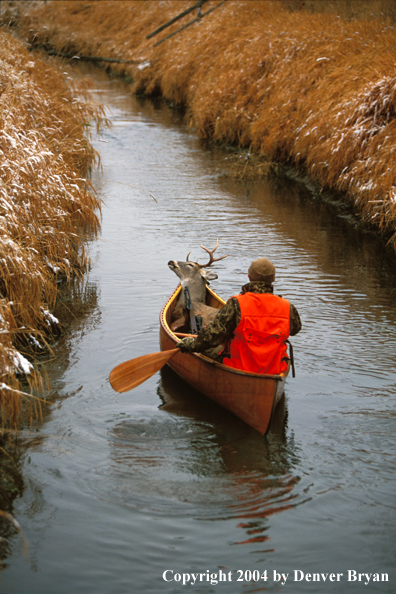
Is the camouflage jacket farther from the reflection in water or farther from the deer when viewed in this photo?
the deer

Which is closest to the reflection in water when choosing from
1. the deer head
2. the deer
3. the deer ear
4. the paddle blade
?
the paddle blade

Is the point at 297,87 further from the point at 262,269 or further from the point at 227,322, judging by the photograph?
the point at 227,322

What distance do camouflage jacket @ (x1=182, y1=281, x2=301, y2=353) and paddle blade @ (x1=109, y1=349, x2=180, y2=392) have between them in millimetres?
478

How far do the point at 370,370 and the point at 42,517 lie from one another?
11.9ft

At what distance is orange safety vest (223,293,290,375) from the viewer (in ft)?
17.5

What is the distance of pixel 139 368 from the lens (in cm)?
597

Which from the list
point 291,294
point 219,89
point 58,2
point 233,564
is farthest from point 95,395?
point 58,2

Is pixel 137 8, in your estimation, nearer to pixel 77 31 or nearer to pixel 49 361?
pixel 77 31

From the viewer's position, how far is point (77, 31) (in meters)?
35.6

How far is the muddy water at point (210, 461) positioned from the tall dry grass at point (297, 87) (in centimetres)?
267

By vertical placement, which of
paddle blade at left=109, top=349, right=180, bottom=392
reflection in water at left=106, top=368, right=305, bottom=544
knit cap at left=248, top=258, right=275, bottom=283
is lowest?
reflection in water at left=106, top=368, right=305, bottom=544

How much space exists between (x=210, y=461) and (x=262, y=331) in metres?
1.12

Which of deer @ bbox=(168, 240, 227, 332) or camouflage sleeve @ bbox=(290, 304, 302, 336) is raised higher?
camouflage sleeve @ bbox=(290, 304, 302, 336)

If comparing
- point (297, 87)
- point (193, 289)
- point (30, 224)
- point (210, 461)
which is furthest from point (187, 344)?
point (297, 87)
